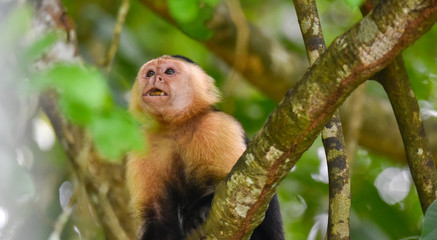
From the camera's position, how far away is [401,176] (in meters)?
5.22

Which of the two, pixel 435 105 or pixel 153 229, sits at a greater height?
pixel 435 105

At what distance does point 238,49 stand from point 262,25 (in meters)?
1.75

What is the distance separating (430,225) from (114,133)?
1102mm

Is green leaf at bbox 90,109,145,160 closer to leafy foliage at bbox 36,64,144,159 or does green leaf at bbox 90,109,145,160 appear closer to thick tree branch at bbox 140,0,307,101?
leafy foliage at bbox 36,64,144,159

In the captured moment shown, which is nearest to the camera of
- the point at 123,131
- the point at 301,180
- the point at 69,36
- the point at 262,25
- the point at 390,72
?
the point at 123,131

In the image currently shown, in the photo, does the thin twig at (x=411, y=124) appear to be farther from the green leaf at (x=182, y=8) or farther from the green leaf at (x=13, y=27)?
the green leaf at (x=13, y=27)

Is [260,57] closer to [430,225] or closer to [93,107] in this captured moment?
[430,225]

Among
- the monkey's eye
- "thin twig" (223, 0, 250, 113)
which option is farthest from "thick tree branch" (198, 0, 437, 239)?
"thin twig" (223, 0, 250, 113)

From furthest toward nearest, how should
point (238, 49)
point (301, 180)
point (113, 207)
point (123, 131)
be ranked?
point (301, 180) < point (238, 49) < point (113, 207) < point (123, 131)

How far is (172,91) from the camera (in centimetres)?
355

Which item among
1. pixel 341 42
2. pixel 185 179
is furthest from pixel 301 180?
pixel 341 42

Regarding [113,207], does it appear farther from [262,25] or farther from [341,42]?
[262,25]

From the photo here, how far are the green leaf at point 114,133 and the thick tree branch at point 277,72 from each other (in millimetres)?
2923

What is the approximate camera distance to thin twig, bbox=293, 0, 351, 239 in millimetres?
2484
